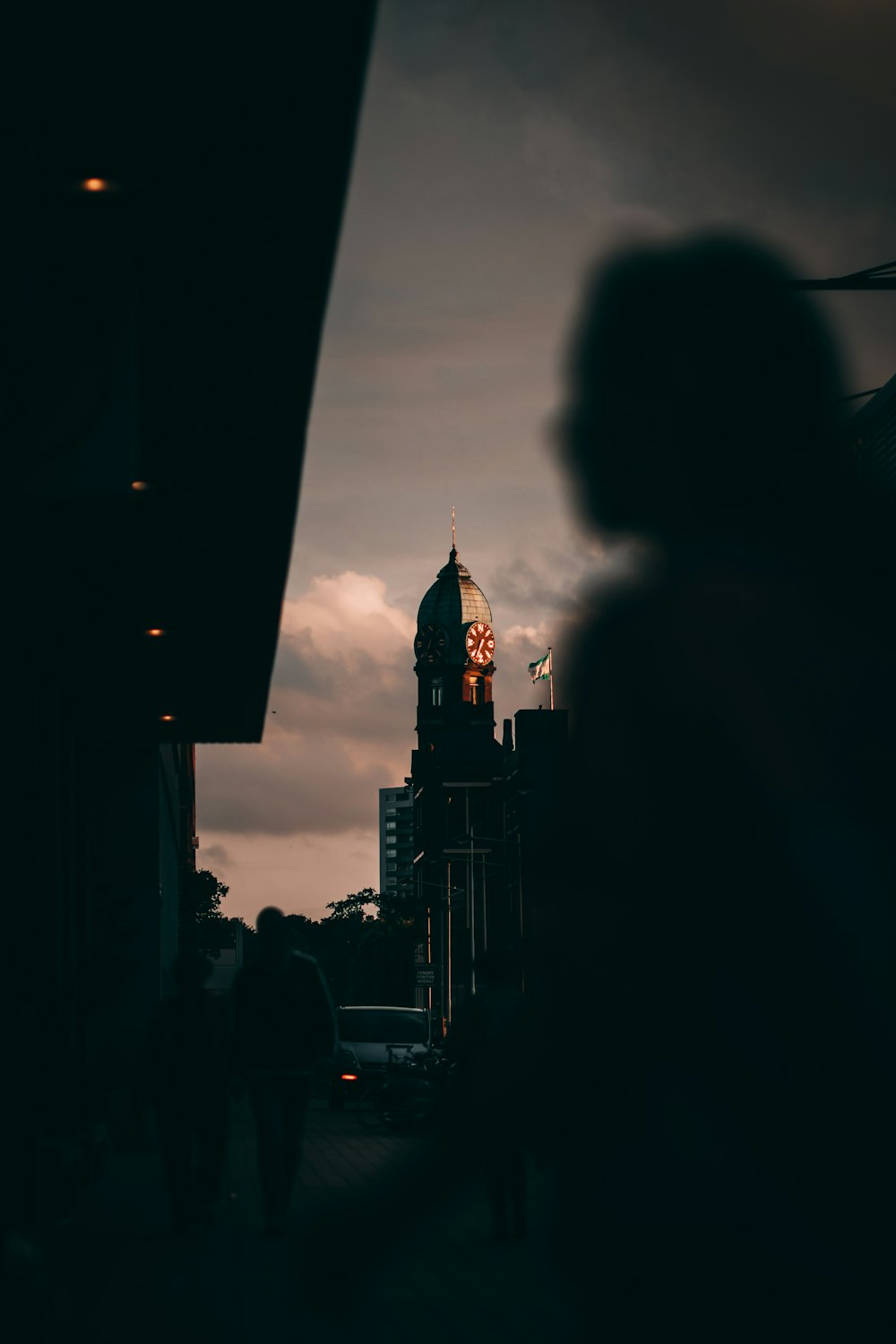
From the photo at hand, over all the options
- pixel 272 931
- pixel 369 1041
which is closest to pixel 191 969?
pixel 272 931

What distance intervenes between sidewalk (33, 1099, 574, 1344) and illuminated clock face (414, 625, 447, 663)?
15183cm

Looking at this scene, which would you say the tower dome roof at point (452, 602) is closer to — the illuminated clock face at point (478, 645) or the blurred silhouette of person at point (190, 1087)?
the illuminated clock face at point (478, 645)

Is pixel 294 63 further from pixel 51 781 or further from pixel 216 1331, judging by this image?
pixel 51 781

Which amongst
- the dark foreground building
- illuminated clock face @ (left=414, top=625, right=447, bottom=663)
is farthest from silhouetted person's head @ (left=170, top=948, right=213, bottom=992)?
illuminated clock face @ (left=414, top=625, right=447, bottom=663)

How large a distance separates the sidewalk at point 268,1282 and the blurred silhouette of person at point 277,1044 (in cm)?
44

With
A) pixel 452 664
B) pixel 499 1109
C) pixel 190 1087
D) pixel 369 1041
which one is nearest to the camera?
pixel 499 1109

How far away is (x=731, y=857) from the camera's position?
1624 mm

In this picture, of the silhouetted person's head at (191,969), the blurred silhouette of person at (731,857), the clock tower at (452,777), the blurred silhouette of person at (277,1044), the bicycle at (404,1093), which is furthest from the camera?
the clock tower at (452,777)

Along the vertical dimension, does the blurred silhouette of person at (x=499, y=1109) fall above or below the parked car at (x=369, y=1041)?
above

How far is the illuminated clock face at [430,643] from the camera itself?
16538cm

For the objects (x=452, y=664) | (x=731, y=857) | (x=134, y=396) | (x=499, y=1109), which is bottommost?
(x=499, y=1109)

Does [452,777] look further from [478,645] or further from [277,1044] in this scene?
[277,1044]

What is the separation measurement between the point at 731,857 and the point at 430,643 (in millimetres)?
163782

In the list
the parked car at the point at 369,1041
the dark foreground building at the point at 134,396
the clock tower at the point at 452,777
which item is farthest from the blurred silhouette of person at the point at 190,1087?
the clock tower at the point at 452,777
